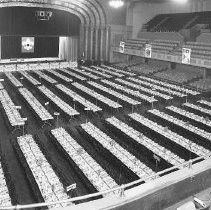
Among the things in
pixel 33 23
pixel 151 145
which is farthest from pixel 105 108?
pixel 33 23

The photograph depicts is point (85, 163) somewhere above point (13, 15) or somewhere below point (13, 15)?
below

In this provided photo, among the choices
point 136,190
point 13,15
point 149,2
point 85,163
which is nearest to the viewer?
point 136,190

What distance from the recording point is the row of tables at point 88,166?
9.80 m

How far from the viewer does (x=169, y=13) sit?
143 feet

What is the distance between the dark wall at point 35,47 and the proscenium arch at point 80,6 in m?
6.48

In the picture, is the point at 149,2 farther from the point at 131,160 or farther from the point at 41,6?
the point at 131,160

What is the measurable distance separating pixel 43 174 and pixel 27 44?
33465 millimetres

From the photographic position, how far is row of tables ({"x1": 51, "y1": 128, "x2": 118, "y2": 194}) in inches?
386

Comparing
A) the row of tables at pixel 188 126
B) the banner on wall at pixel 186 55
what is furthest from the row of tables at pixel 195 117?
the banner on wall at pixel 186 55

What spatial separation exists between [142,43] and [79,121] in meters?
23.0

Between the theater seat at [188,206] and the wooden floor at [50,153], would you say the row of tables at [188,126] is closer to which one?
the wooden floor at [50,153]

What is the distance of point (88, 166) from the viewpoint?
10.9 meters

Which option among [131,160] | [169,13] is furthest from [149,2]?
[131,160]

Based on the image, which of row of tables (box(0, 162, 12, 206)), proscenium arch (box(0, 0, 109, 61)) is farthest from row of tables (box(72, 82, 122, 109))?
proscenium arch (box(0, 0, 109, 61))
